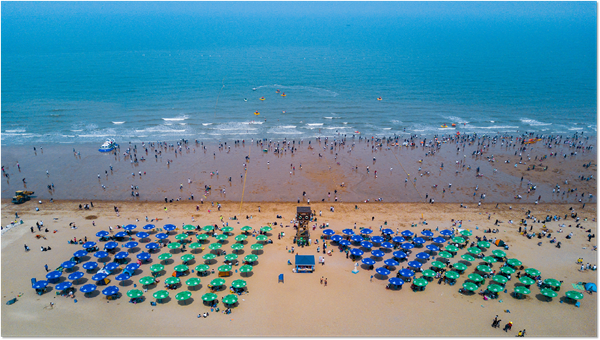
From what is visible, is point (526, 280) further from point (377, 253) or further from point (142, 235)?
point (142, 235)

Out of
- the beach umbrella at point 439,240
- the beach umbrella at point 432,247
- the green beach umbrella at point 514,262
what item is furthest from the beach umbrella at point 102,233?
the green beach umbrella at point 514,262

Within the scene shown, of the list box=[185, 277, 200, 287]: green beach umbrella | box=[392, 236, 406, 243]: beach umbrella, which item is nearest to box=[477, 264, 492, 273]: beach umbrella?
box=[392, 236, 406, 243]: beach umbrella

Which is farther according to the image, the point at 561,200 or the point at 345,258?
the point at 561,200

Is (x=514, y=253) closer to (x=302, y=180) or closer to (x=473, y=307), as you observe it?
(x=473, y=307)

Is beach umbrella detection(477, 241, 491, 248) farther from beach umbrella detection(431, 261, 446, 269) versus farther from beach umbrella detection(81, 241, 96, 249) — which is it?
beach umbrella detection(81, 241, 96, 249)

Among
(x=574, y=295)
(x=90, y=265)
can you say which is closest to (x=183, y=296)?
(x=90, y=265)

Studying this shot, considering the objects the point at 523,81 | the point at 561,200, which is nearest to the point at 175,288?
the point at 561,200
